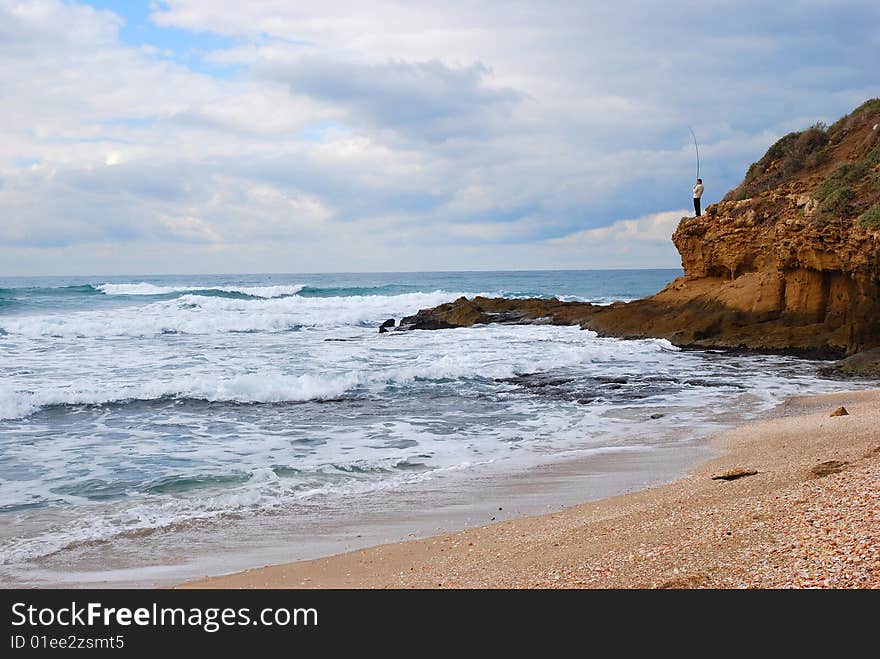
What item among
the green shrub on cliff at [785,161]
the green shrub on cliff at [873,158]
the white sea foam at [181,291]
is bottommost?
the white sea foam at [181,291]

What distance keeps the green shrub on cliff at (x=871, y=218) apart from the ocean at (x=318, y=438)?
3.16 metres

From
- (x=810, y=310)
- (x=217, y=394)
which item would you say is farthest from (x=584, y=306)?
(x=217, y=394)

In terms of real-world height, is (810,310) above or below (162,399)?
above

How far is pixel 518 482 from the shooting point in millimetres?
7684

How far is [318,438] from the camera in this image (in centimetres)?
1034

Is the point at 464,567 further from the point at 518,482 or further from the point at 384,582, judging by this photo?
the point at 518,482

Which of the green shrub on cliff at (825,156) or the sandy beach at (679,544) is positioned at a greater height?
the green shrub on cliff at (825,156)

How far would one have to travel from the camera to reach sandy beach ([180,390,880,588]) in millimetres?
3783

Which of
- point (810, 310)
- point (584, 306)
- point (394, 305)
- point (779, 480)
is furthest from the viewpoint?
point (394, 305)

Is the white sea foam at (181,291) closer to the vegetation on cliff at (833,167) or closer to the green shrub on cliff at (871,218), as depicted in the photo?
the vegetation on cliff at (833,167)

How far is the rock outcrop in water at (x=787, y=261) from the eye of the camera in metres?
16.0

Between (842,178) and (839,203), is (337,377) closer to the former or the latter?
(839,203)

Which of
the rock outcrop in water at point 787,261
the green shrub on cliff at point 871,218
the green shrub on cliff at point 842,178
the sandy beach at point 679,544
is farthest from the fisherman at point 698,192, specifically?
the sandy beach at point 679,544
